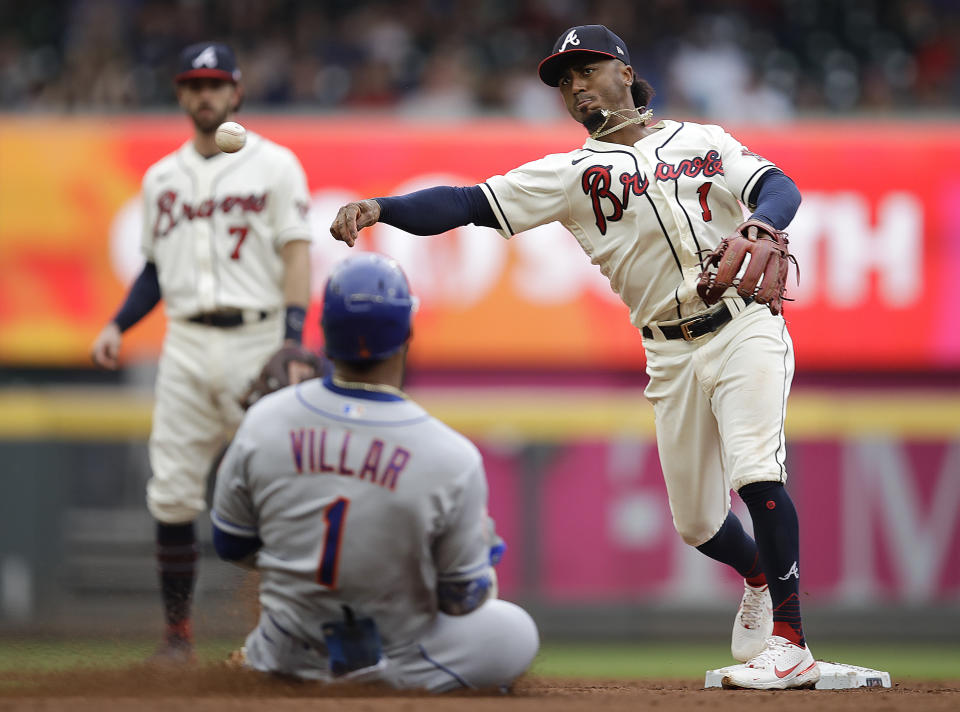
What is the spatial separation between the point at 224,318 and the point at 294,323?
0.36m

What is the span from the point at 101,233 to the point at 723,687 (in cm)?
643

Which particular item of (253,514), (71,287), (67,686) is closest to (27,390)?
(71,287)

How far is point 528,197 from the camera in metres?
4.51

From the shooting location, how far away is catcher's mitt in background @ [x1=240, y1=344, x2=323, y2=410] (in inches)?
199

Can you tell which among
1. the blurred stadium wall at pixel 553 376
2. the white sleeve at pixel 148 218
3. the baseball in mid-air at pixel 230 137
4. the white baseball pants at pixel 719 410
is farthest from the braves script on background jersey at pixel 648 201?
the blurred stadium wall at pixel 553 376

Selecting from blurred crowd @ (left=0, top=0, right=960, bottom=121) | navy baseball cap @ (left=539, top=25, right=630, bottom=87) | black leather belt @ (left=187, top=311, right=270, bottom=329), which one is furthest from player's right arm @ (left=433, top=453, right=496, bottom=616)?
blurred crowd @ (left=0, top=0, right=960, bottom=121)

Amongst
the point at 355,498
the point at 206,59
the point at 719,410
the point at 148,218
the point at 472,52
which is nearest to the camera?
the point at 355,498

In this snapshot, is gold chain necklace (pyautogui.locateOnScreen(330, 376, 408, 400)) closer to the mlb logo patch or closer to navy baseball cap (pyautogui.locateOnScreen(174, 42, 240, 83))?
the mlb logo patch

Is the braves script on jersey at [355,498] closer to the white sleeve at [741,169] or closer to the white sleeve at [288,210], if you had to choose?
the white sleeve at [741,169]

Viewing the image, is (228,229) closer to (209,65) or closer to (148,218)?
(148,218)

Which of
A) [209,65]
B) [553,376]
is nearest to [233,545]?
[209,65]

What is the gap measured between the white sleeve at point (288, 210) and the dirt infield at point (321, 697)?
1.87m

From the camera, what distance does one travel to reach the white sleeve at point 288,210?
5512 mm

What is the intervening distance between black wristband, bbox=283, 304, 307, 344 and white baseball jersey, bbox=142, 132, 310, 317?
198 millimetres
